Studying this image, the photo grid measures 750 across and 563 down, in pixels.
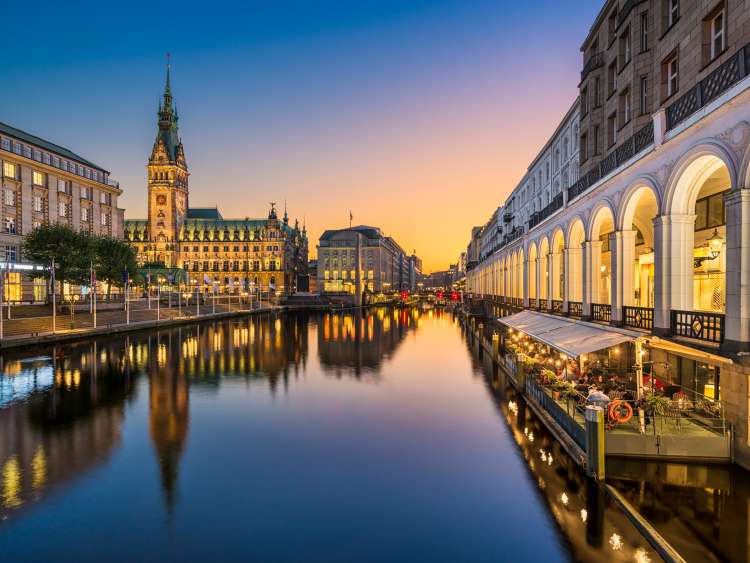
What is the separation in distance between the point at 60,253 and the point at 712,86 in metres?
73.2

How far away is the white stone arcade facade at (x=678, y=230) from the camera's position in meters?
13.2

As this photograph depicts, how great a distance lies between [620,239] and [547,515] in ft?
47.3

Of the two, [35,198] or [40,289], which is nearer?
[40,289]

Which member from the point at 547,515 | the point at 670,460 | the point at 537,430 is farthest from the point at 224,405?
the point at 670,460

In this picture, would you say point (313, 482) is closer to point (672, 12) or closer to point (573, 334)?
point (573, 334)

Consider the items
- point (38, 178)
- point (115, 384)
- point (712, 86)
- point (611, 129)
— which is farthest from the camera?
point (38, 178)

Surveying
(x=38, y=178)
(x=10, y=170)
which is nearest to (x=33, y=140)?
(x=38, y=178)

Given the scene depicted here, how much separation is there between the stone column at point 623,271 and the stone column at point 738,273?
8.22m

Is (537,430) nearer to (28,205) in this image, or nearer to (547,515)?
(547,515)

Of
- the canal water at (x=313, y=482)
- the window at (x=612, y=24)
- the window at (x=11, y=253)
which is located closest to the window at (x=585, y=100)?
the window at (x=612, y=24)

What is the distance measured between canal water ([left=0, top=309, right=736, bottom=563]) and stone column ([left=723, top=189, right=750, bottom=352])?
4302mm

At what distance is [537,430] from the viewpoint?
19672mm

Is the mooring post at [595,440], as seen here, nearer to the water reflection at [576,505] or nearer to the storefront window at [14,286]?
the water reflection at [576,505]

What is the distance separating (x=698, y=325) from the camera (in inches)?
609
